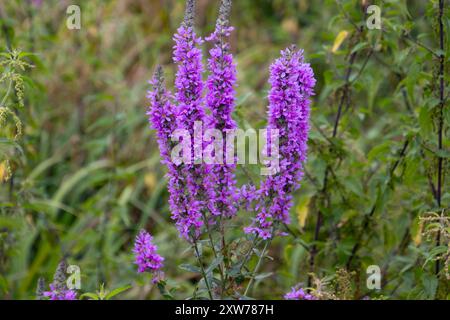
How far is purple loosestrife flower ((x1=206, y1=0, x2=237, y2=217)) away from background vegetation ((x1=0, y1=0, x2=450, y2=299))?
45 centimetres

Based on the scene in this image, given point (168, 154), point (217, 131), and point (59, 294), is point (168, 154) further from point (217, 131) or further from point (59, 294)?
point (59, 294)

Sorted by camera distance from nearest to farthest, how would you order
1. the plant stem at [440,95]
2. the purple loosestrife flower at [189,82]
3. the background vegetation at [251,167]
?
the purple loosestrife flower at [189,82] → the plant stem at [440,95] → the background vegetation at [251,167]

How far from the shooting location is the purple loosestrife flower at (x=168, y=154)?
2316 millimetres

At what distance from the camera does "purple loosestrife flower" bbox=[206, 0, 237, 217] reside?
231 centimetres

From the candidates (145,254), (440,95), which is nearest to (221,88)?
(145,254)

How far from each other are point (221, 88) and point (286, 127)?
0.87 feet

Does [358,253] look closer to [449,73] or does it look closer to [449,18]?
[449,73]

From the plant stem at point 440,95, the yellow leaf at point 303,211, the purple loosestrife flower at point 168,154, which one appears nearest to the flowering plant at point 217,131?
the purple loosestrife flower at point 168,154

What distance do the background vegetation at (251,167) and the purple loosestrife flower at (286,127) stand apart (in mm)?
263

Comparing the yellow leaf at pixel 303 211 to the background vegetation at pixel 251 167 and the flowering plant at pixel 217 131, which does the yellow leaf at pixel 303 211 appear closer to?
the background vegetation at pixel 251 167

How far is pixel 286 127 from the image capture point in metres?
2.37

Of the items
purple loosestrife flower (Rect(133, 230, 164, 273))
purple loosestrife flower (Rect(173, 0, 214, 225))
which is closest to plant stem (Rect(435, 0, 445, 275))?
purple loosestrife flower (Rect(173, 0, 214, 225))

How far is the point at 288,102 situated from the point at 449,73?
1.04 meters
